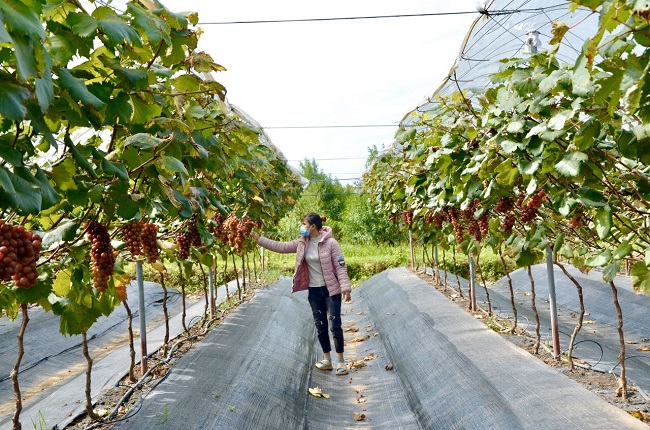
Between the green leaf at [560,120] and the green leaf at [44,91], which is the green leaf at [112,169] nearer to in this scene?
the green leaf at [44,91]

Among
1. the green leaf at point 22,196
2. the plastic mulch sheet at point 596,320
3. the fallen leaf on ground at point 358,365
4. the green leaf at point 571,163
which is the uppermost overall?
the green leaf at point 571,163

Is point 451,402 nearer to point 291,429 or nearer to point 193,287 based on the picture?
point 291,429

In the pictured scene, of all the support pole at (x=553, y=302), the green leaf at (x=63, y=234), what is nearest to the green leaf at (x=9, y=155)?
the green leaf at (x=63, y=234)

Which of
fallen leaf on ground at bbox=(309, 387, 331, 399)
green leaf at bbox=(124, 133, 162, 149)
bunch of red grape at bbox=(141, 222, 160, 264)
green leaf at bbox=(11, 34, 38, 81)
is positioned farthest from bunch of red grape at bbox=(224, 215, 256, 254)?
green leaf at bbox=(11, 34, 38, 81)

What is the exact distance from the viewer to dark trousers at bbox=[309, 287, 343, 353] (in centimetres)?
539

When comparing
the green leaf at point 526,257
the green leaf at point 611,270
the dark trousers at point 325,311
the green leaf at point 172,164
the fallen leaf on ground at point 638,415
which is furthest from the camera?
the dark trousers at point 325,311

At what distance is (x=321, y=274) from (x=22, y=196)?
4.23 metres

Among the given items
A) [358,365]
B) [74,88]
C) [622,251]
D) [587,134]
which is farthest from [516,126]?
[358,365]

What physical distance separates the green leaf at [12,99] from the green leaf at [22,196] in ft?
0.51

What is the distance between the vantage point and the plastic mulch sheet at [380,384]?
322 cm

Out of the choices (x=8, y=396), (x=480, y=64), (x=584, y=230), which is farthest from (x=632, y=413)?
(x=8, y=396)

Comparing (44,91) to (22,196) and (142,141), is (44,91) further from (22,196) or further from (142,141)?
(142,141)

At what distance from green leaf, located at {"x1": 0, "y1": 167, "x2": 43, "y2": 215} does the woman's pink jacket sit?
3972 millimetres

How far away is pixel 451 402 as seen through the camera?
3.84 meters
